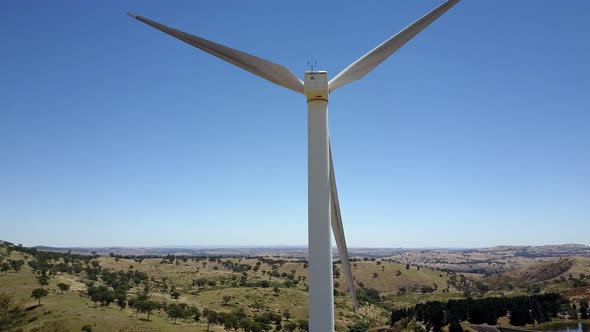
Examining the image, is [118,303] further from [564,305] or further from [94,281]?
[564,305]

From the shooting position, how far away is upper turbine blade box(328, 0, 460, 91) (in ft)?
87.9

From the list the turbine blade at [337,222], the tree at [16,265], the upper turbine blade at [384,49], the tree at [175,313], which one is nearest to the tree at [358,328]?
the tree at [175,313]

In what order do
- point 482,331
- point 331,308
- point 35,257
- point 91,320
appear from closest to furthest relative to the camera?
1. point 331,308
2. point 91,320
3. point 482,331
4. point 35,257

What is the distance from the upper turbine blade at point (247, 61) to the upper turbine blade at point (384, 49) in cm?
256

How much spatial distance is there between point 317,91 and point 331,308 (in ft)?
37.7

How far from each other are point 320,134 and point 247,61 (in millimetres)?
6578

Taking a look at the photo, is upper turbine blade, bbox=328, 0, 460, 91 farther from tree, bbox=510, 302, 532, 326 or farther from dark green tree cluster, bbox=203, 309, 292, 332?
tree, bbox=510, 302, 532, 326

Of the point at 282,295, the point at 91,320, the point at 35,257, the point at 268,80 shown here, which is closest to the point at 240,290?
the point at 282,295

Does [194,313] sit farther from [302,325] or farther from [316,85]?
[316,85]

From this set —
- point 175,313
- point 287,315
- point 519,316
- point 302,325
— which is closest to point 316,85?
point 175,313

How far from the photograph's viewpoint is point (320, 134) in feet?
78.7

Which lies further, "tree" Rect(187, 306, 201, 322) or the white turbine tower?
"tree" Rect(187, 306, 201, 322)

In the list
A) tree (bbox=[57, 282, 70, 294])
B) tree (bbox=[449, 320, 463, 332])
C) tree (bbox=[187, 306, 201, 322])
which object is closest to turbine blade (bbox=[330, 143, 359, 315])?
tree (bbox=[187, 306, 201, 322])

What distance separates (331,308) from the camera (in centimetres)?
2256
